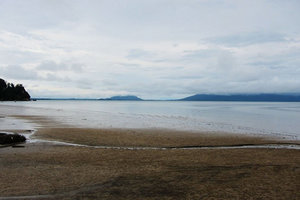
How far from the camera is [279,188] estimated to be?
10586 millimetres

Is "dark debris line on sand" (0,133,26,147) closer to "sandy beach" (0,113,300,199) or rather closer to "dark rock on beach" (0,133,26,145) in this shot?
"dark rock on beach" (0,133,26,145)

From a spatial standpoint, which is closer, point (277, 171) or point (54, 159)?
point (277, 171)

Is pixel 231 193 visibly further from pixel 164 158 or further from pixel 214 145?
pixel 214 145

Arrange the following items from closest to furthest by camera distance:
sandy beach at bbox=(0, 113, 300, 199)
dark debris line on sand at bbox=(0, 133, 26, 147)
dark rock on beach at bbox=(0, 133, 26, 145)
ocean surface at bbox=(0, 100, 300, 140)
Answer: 1. sandy beach at bbox=(0, 113, 300, 199)
2. dark debris line on sand at bbox=(0, 133, 26, 147)
3. dark rock on beach at bbox=(0, 133, 26, 145)
4. ocean surface at bbox=(0, 100, 300, 140)

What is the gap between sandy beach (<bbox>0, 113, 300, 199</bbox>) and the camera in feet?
32.5

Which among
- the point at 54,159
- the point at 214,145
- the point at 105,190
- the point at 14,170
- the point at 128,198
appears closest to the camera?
the point at 128,198

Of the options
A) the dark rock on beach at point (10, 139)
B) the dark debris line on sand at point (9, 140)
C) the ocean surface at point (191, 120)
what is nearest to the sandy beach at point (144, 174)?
the dark debris line on sand at point (9, 140)

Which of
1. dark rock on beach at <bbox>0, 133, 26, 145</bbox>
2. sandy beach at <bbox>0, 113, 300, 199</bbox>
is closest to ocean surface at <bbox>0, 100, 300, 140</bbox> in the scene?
dark rock on beach at <bbox>0, 133, 26, 145</bbox>

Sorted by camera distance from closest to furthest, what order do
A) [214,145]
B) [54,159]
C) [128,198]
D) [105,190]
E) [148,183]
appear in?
1. [128,198]
2. [105,190]
3. [148,183]
4. [54,159]
5. [214,145]

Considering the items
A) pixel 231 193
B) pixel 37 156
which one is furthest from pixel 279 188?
pixel 37 156

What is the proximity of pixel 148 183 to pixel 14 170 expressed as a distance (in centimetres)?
674

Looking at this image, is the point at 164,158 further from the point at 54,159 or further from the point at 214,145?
the point at 214,145

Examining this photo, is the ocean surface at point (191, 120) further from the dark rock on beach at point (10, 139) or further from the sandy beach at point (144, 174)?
the sandy beach at point (144, 174)

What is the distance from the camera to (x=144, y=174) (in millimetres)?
12492
